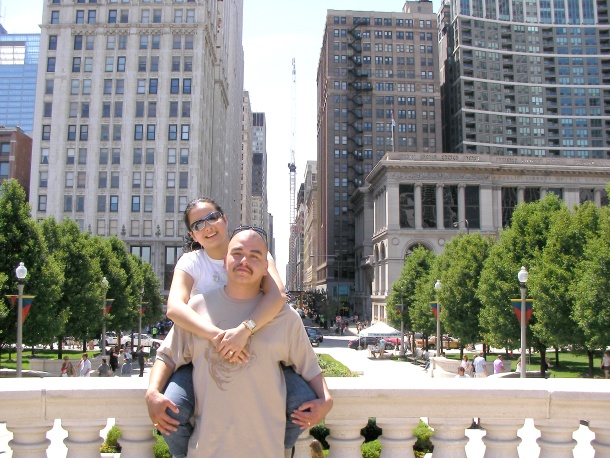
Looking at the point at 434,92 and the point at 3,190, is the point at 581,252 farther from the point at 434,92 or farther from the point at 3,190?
the point at 434,92

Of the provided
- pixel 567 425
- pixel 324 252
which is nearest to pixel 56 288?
pixel 567 425

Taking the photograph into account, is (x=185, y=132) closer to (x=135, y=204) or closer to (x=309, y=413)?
(x=135, y=204)

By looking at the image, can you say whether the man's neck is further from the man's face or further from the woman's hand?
the woman's hand

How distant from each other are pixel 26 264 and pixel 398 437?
2603 cm

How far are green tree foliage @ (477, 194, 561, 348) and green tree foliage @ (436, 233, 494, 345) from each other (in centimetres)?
376

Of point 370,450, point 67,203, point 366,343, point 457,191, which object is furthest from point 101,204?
point 370,450

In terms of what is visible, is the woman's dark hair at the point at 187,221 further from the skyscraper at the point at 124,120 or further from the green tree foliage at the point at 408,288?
the skyscraper at the point at 124,120

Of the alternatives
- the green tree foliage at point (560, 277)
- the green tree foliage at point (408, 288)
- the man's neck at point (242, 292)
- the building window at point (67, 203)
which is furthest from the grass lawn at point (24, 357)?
the man's neck at point (242, 292)

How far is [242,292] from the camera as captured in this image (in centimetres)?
408

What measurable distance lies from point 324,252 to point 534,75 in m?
65.5

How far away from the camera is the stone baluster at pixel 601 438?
4285 mm

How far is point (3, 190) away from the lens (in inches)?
1078

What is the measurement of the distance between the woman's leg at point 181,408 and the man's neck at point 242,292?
61 centimetres

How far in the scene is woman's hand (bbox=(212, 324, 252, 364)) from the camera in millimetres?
3652
